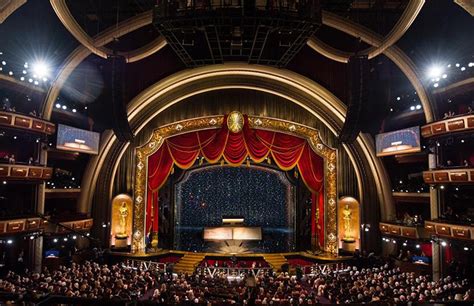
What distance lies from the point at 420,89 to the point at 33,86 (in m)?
18.4

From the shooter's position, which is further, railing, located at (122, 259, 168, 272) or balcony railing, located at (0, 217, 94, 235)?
railing, located at (122, 259, 168, 272)

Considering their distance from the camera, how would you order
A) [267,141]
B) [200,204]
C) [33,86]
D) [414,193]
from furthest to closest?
[200,204] < [267,141] < [414,193] < [33,86]

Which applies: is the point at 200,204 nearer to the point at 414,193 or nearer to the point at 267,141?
the point at 267,141

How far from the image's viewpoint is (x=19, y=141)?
2023cm

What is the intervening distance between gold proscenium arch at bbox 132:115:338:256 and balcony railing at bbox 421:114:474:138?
6475 mm

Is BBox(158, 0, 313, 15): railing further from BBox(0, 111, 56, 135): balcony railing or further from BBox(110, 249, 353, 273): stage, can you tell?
BBox(110, 249, 353, 273): stage

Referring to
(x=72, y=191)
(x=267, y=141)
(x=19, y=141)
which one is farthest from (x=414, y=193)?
(x=19, y=141)

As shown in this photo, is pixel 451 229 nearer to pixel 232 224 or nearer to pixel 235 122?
pixel 235 122

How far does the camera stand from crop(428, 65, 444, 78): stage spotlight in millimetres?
17531

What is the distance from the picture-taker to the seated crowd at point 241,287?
12258 mm

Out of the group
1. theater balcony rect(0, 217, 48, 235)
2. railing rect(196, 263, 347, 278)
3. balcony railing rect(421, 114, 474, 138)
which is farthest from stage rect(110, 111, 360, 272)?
balcony railing rect(421, 114, 474, 138)

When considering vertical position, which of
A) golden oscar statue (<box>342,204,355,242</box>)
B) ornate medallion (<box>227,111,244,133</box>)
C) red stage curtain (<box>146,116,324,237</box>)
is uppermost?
ornate medallion (<box>227,111,244,133</box>)

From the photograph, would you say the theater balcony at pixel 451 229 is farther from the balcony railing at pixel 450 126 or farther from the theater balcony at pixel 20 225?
the theater balcony at pixel 20 225

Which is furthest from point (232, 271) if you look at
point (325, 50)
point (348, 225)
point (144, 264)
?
point (325, 50)
